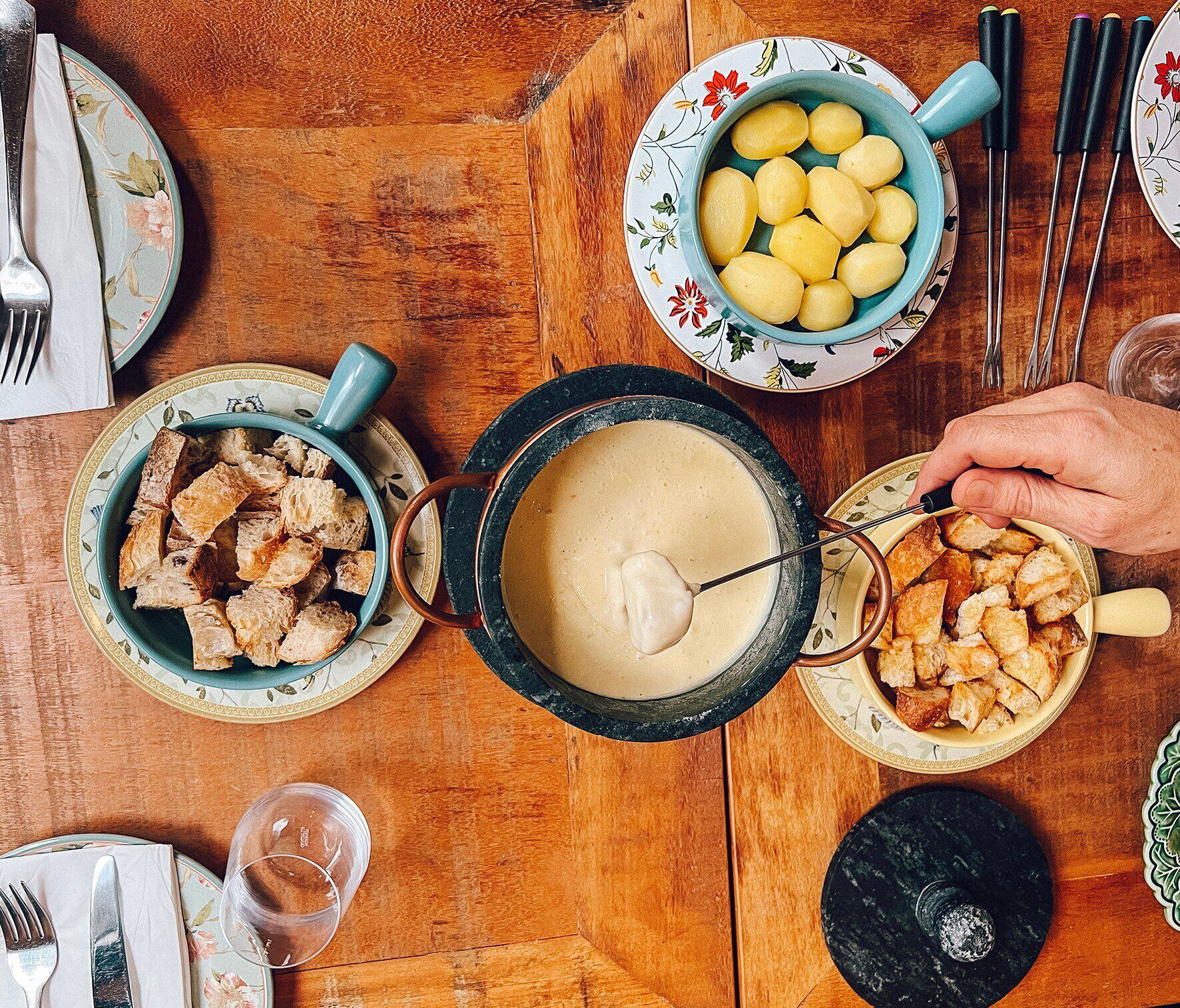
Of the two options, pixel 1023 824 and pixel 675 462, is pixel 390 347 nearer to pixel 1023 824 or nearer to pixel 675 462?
pixel 675 462

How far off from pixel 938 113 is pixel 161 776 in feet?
3.90

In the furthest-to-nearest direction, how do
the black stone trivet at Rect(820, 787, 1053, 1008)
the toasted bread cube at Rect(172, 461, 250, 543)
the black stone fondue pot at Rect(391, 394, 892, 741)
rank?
the black stone trivet at Rect(820, 787, 1053, 1008)
the toasted bread cube at Rect(172, 461, 250, 543)
the black stone fondue pot at Rect(391, 394, 892, 741)

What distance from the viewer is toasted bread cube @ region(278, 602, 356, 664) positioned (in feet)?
3.12

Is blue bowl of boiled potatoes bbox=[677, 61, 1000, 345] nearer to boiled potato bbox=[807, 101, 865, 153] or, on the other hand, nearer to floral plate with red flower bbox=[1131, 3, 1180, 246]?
boiled potato bbox=[807, 101, 865, 153]

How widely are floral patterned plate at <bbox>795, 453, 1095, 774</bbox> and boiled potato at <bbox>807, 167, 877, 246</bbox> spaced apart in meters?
0.29

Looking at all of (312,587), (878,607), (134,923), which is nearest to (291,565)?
(312,587)

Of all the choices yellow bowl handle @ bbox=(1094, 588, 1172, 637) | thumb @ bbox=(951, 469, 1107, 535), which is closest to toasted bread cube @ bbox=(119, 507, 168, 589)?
thumb @ bbox=(951, 469, 1107, 535)

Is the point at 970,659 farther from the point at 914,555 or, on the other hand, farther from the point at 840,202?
the point at 840,202

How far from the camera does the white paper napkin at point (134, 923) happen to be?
1.05 m

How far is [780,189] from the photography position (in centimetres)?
97

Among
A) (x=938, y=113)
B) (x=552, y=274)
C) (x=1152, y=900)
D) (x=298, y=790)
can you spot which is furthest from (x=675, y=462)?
(x=1152, y=900)

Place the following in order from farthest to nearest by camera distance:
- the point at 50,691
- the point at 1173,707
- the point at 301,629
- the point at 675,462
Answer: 1. the point at 1173,707
2. the point at 50,691
3. the point at 301,629
4. the point at 675,462

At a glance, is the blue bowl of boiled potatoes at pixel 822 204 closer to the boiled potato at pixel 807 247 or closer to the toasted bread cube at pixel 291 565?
the boiled potato at pixel 807 247

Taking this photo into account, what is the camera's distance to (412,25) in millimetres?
1046
